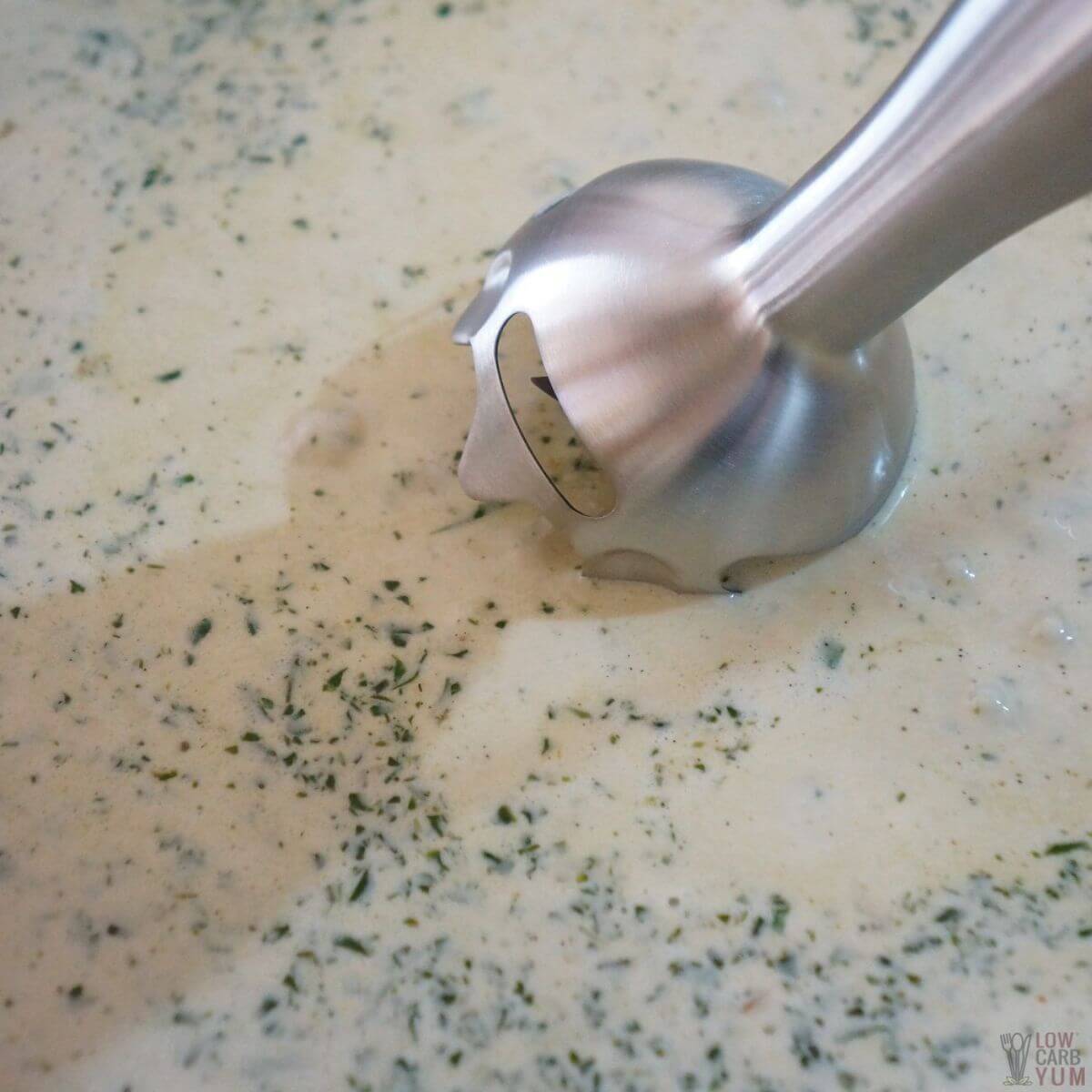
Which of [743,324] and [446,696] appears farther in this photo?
[446,696]

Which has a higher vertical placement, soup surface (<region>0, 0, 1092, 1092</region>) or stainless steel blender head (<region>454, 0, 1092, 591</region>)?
stainless steel blender head (<region>454, 0, 1092, 591</region>)

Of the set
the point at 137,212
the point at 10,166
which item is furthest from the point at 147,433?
the point at 10,166

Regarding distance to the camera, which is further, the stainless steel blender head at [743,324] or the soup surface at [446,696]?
the soup surface at [446,696]

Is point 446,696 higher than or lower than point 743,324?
lower

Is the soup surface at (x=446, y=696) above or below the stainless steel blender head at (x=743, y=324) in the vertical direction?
below

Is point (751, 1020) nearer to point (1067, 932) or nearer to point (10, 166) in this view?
point (1067, 932)
